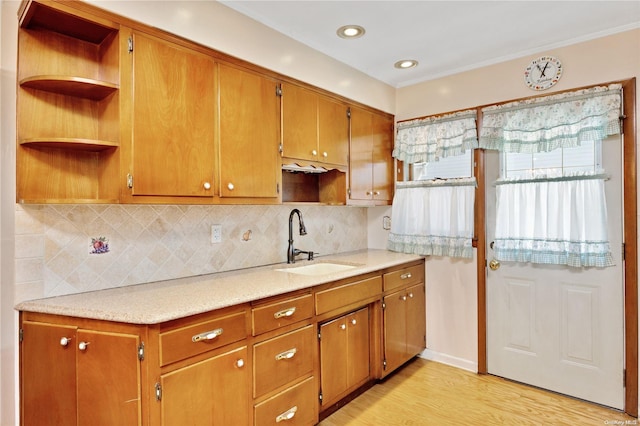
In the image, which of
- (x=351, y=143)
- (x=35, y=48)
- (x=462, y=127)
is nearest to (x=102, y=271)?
(x=35, y=48)

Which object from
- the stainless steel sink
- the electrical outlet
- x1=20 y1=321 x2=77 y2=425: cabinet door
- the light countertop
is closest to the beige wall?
the stainless steel sink

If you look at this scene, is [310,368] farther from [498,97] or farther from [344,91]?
[498,97]

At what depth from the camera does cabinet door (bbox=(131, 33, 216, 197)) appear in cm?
177

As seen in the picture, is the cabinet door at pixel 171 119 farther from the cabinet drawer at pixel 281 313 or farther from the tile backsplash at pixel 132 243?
the cabinet drawer at pixel 281 313

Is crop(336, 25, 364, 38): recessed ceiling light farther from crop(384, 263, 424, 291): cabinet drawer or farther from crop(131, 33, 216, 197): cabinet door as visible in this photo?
crop(384, 263, 424, 291): cabinet drawer

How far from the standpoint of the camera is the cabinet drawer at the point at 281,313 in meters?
1.87

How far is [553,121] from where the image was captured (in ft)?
8.52

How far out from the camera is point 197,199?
1.99 metres

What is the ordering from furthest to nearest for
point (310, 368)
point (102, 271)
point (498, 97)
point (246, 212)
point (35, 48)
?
1. point (498, 97)
2. point (246, 212)
3. point (310, 368)
4. point (102, 271)
5. point (35, 48)

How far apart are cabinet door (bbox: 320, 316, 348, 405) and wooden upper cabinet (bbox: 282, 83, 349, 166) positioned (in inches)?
46.3

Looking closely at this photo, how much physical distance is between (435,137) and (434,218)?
709 millimetres

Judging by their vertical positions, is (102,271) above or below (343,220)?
below

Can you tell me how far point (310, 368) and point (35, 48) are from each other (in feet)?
7.13

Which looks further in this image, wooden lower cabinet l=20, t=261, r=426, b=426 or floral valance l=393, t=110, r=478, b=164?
floral valance l=393, t=110, r=478, b=164
